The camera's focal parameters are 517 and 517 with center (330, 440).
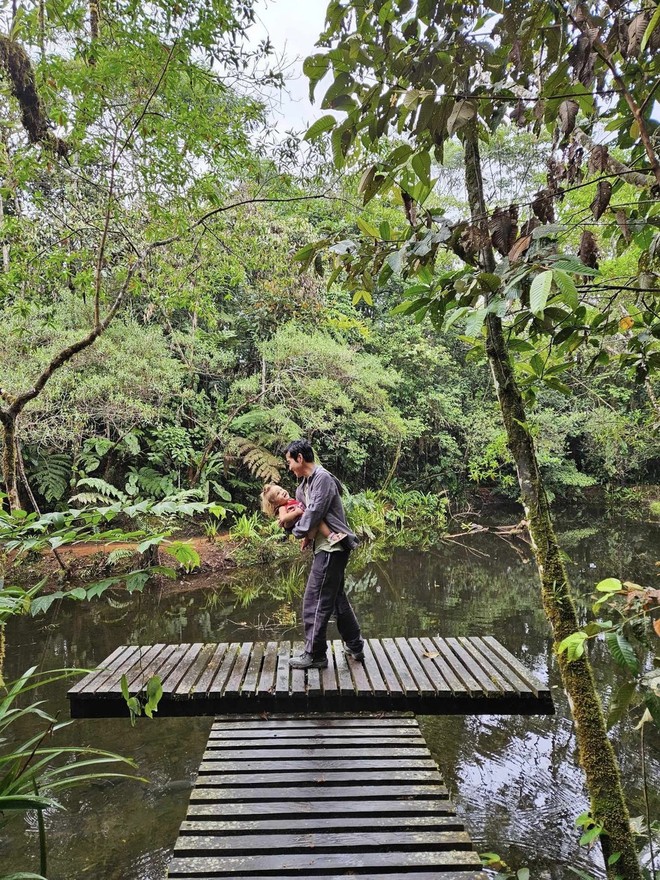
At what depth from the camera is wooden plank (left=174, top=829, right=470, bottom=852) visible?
6.72 feet

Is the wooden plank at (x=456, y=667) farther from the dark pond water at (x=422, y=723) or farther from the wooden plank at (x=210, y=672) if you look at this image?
the wooden plank at (x=210, y=672)

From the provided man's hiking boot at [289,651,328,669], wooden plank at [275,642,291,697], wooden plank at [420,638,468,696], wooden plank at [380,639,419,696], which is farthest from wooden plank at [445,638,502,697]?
wooden plank at [275,642,291,697]

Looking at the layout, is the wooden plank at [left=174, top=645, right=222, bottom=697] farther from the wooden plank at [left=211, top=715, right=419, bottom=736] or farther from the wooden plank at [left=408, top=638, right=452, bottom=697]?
the wooden plank at [left=408, top=638, right=452, bottom=697]

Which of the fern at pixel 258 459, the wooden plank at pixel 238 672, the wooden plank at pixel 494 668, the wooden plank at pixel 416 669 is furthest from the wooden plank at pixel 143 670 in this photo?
the fern at pixel 258 459

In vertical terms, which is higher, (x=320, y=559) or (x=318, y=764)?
(x=320, y=559)

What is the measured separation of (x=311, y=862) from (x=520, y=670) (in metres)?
1.96

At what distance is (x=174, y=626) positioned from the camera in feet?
20.6

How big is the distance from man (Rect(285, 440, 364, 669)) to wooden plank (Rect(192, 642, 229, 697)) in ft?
1.69

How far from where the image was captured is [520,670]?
135 inches

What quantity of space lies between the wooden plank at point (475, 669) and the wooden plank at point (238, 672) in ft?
4.88

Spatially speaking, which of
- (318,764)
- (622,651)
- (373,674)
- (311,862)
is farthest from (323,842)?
(622,651)

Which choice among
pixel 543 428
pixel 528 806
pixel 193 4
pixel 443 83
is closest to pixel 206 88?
pixel 193 4

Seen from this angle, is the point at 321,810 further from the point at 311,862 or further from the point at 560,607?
the point at 560,607

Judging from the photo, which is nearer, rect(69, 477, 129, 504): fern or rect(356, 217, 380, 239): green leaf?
rect(69, 477, 129, 504): fern
